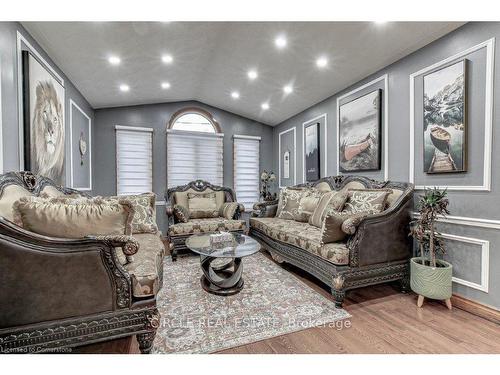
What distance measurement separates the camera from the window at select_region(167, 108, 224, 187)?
4812 millimetres

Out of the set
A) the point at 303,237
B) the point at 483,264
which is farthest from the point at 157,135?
the point at 483,264

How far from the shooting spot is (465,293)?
2.10m

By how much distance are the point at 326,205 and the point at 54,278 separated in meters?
2.75

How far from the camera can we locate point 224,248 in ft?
7.64

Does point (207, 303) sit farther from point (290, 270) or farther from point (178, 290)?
point (290, 270)

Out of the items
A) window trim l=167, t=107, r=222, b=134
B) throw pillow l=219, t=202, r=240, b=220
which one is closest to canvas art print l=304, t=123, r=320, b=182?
throw pillow l=219, t=202, r=240, b=220

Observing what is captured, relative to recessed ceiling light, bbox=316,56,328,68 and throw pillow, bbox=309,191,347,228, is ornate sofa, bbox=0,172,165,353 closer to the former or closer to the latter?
throw pillow, bbox=309,191,347,228

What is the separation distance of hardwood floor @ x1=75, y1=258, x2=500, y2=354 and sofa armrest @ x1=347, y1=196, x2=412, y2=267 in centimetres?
42

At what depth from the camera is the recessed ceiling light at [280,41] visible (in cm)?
255

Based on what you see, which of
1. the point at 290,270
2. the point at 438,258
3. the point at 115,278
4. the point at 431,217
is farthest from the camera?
the point at 290,270

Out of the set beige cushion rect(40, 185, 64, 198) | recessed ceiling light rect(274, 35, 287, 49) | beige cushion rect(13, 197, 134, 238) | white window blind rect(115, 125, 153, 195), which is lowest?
beige cushion rect(13, 197, 134, 238)

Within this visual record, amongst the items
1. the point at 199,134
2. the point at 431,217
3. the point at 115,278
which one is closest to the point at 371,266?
the point at 431,217

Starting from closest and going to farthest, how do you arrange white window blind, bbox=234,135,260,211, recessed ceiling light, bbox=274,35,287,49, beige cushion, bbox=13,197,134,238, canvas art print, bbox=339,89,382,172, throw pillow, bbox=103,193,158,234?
1. beige cushion, bbox=13,197,134,238
2. recessed ceiling light, bbox=274,35,287,49
3. throw pillow, bbox=103,193,158,234
4. canvas art print, bbox=339,89,382,172
5. white window blind, bbox=234,135,260,211
